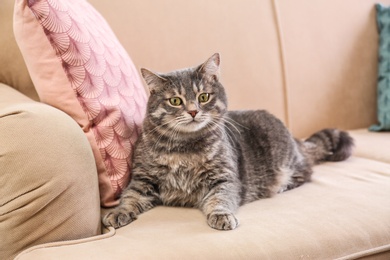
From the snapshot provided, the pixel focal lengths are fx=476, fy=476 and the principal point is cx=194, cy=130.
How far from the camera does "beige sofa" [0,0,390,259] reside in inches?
44.8

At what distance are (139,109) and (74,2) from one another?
416mm

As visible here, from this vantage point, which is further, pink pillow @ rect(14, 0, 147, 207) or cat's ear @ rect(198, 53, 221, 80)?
cat's ear @ rect(198, 53, 221, 80)

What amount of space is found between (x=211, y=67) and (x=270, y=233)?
0.62 metres

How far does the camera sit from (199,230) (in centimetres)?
131

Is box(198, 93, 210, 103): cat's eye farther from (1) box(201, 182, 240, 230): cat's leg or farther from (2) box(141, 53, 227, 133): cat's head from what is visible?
(1) box(201, 182, 240, 230): cat's leg

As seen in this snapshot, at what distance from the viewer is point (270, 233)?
1.24m

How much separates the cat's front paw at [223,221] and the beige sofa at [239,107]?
0.10 feet

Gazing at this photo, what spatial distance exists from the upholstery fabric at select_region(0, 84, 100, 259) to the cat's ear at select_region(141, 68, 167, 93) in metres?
0.39

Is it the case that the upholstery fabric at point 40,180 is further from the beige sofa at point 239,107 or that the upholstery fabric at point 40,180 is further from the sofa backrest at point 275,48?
the sofa backrest at point 275,48

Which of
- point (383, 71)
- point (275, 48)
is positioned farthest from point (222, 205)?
point (383, 71)

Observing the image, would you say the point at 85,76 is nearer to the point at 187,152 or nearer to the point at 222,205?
the point at 187,152

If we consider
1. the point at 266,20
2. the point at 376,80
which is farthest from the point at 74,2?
the point at 376,80

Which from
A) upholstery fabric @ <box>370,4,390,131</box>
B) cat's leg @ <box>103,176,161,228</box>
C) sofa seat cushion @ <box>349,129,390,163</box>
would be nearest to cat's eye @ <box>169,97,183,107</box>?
cat's leg @ <box>103,176,161,228</box>

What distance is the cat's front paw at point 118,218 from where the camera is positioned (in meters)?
1.37
